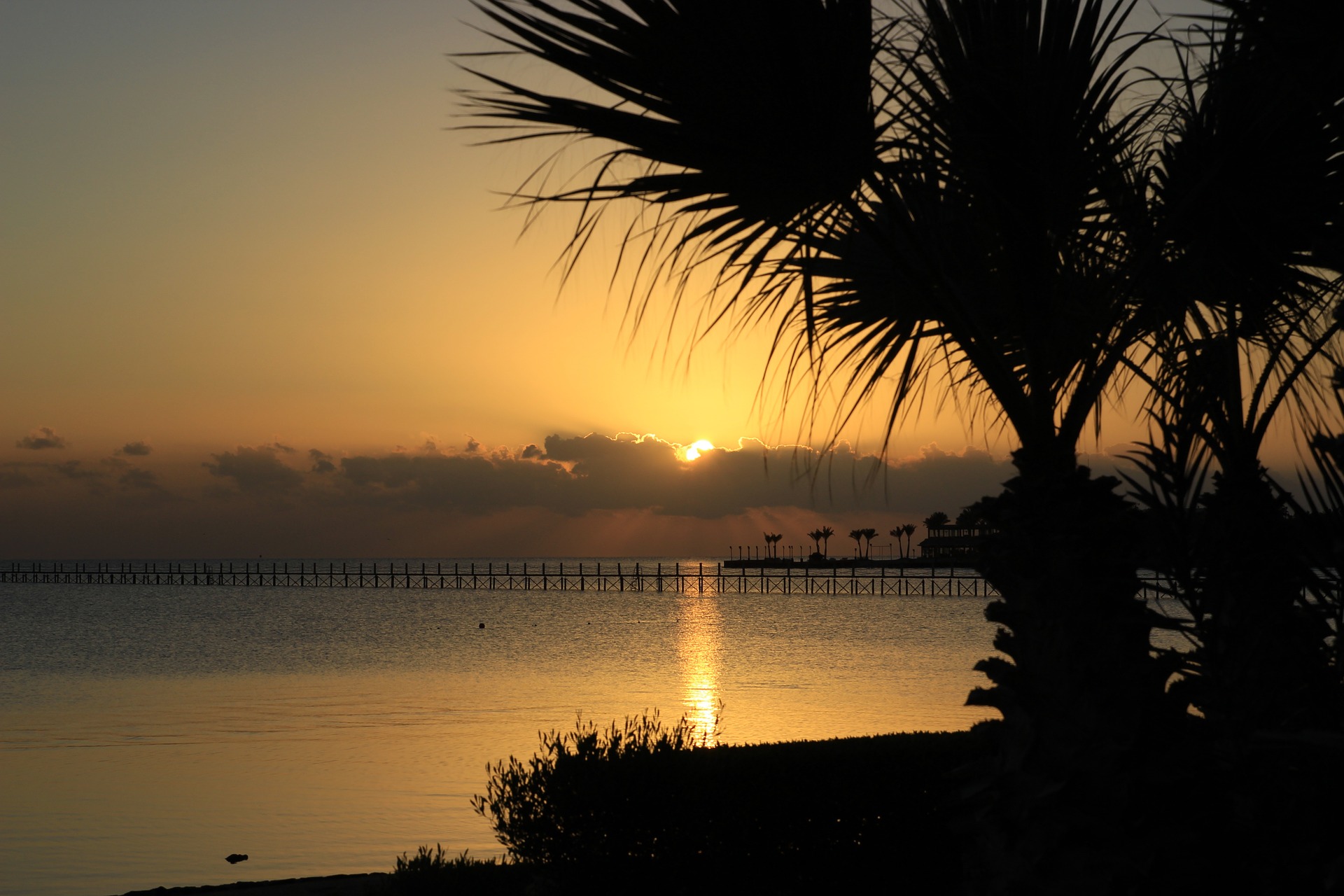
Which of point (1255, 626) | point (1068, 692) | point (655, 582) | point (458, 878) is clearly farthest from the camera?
point (655, 582)

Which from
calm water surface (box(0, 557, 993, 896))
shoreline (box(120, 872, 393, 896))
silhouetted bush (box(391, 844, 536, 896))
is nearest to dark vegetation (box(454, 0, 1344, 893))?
silhouetted bush (box(391, 844, 536, 896))

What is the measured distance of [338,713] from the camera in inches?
1023

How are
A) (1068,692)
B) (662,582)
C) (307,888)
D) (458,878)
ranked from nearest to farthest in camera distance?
(1068,692), (458,878), (307,888), (662,582)

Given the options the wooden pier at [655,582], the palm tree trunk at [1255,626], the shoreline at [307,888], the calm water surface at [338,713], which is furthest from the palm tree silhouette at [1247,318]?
the wooden pier at [655,582]

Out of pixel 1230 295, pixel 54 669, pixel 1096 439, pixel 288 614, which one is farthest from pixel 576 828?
pixel 288 614

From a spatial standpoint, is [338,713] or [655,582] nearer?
[338,713]

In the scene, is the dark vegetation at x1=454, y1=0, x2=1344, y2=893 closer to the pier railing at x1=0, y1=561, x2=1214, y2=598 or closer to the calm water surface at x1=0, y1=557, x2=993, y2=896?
the calm water surface at x1=0, y1=557, x2=993, y2=896

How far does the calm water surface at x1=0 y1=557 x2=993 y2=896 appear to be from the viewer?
44.9 feet

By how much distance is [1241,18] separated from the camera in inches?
134

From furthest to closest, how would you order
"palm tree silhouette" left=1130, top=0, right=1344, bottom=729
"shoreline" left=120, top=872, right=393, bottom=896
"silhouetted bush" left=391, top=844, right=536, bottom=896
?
"shoreline" left=120, top=872, right=393, bottom=896, "silhouetted bush" left=391, top=844, right=536, bottom=896, "palm tree silhouette" left=1130, top=0, right=1344, bottom=729

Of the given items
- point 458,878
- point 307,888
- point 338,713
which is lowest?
point 338,713

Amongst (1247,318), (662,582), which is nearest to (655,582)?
(662,582)

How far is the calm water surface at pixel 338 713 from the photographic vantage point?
1367 centimetres

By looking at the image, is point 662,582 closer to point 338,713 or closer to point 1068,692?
point 338,713
